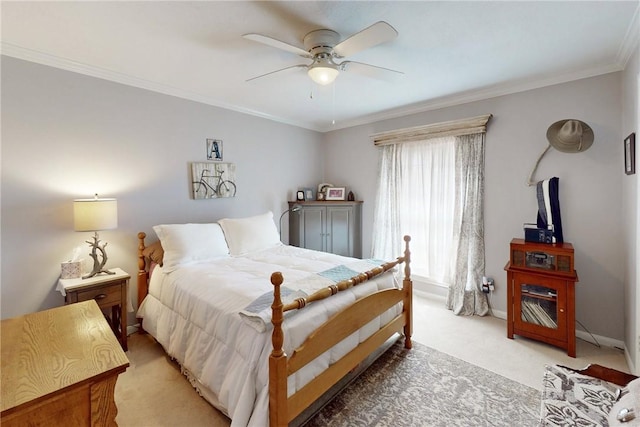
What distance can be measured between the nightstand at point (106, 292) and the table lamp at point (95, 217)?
151mm

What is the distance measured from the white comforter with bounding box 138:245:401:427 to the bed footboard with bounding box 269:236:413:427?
0.05 meters

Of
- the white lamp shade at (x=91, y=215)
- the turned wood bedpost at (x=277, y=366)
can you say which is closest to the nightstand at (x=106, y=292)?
the white lamp shade at (x=91, y=215)

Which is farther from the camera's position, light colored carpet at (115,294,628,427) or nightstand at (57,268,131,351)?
nightstand at (57,268,131,351)

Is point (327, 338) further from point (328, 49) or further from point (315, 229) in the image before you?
point (315, 229)

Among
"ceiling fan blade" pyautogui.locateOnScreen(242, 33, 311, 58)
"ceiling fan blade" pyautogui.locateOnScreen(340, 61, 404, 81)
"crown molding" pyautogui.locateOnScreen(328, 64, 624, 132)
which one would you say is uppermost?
"crown molding" pyautogui.locateOnScreen(328, 64, 624, 132)

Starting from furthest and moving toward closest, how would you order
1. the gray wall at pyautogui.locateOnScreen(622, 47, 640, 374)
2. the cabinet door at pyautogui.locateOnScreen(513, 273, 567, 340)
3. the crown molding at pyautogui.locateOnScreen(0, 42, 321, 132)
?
the cabinet door at pyautogui.locateOnScreen(513, 273, 567, 340) → the crown molding at pyautogui.locateOnScreen(0, 42, 321, 132) → the gray wall at pyautogui.locateOnScreen(622, 47, 640, 374)

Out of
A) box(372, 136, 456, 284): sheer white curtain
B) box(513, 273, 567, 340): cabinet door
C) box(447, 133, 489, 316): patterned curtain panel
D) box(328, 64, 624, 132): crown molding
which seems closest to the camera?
box(513, 273, 567, 340): cabinet door

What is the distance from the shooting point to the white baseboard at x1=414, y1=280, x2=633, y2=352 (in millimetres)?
2551

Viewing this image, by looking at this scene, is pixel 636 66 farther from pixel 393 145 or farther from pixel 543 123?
pixel 393 145

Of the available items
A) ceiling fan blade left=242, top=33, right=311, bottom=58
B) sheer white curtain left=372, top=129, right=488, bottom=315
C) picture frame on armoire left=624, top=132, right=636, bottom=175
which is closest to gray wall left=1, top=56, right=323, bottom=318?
ceiling fan blade left=242, top=33, right=311, bottom=58

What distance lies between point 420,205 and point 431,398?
2414mm

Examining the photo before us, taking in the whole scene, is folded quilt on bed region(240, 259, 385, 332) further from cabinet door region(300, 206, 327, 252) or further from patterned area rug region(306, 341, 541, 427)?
cabinet door region(300, 206, 327, 252)

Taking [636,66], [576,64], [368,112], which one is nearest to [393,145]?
[368,112]

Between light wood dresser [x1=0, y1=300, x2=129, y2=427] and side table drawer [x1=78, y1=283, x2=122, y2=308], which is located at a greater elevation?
light wood dresser [x1=0, y1=300, x2=129, y2=427]
